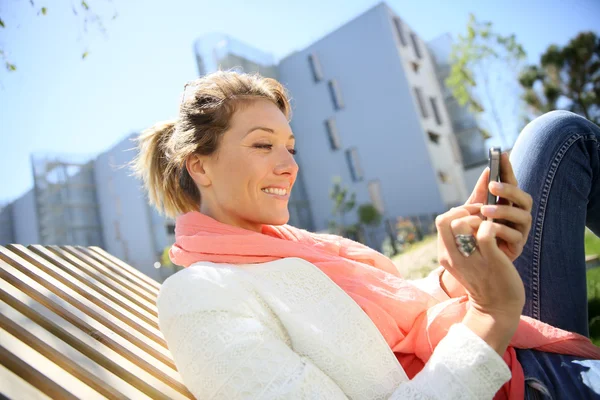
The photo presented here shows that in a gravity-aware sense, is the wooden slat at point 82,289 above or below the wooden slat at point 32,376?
above

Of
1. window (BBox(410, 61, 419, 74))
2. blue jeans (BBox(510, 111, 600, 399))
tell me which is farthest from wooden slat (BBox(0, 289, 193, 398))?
window (BBox(410, 61, 419, 74))

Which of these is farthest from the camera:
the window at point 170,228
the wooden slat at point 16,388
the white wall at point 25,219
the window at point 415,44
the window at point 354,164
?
the white wall at point 25,219

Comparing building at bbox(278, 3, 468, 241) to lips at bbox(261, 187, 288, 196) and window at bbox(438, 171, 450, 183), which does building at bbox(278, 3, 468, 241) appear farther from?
lips at bbox(261, 187, 288, 196)

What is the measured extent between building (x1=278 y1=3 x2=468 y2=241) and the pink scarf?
21.0 m

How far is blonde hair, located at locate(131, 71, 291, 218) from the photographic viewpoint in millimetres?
1875

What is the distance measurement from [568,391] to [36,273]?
205 cm

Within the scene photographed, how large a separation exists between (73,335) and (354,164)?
78.3 feet

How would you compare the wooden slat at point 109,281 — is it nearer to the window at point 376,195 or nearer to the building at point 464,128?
the window at point 376,195

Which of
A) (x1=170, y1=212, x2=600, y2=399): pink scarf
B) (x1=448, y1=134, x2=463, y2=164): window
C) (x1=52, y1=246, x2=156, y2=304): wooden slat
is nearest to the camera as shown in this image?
(x1=170, y1=212, x2=600, y2=399): pink scarf

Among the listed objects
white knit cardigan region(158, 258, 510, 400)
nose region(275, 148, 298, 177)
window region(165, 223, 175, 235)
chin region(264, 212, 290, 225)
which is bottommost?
white knit cardigan region(158, 258, 510, 400)

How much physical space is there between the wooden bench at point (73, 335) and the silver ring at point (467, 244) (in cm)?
102

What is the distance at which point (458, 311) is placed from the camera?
1.47 m

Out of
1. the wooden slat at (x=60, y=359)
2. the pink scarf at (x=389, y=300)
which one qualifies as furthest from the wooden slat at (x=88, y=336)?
the pink scarf at (x=389, y=300)

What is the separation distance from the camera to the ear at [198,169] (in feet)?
6.25
